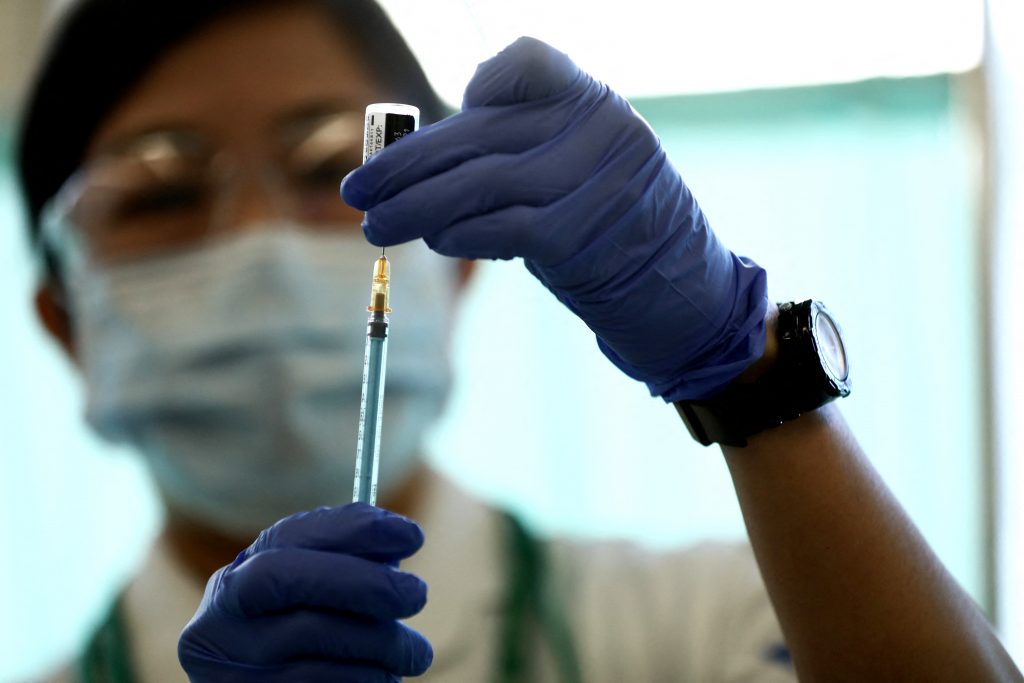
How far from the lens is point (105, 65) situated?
1524 mm

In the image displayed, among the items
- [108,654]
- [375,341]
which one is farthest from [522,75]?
[108,654]

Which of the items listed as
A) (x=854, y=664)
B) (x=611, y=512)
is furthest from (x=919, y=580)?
(x=611, y=512)

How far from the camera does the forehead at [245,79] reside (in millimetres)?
1497

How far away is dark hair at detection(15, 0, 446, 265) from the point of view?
150 cm

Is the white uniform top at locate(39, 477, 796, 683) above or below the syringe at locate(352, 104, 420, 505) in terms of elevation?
below

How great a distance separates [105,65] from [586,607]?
117 cm

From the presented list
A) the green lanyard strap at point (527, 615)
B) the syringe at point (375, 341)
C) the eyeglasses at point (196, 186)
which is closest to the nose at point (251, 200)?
the eyeglasses at point (196, 186)

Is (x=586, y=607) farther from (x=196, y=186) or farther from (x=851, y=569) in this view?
(x=196, y=186)

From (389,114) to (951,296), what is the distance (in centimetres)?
114

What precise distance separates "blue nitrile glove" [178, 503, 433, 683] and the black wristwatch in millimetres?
286

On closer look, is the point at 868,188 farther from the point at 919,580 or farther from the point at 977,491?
the point at 919,580

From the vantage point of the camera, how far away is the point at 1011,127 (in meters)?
1.50

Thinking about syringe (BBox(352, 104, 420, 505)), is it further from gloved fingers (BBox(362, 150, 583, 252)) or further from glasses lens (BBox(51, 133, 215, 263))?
glasses lens (BBox(51, 133, 215, 263))

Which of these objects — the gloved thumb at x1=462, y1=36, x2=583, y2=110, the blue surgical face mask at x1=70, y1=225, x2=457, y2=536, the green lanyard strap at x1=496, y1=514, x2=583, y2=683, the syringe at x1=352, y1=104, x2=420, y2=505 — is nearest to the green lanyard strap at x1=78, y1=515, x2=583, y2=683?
the green lanyard strap at x1=496, y1=514, x2=583, y2=683
